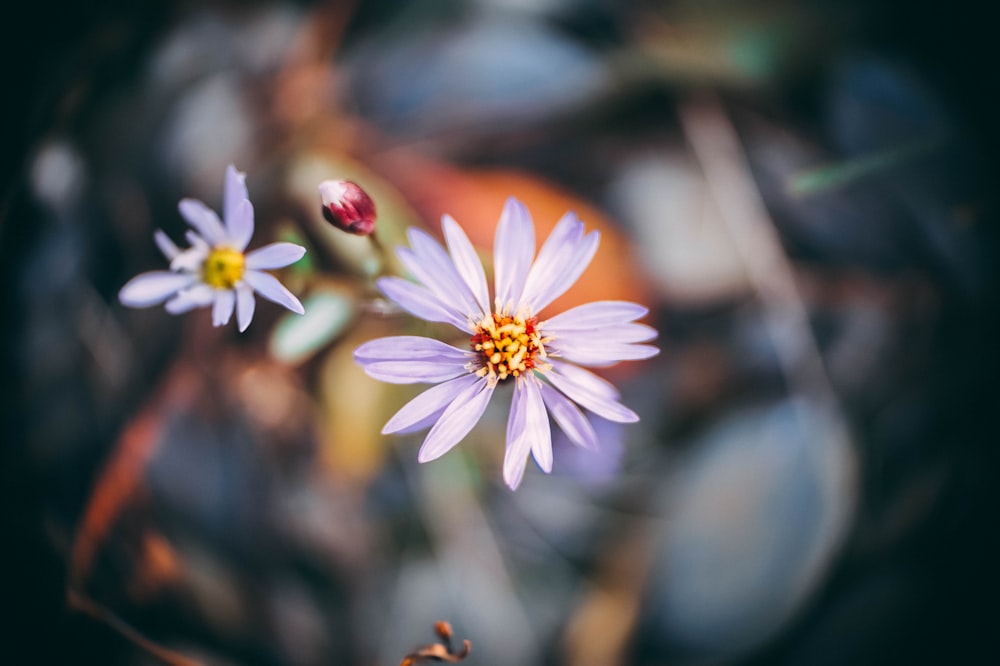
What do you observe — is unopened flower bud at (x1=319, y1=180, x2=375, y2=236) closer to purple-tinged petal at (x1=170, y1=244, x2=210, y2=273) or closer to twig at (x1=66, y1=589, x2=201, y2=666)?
purple-tinged petal at (x1=170, y1=244, x2=210, y2=273)

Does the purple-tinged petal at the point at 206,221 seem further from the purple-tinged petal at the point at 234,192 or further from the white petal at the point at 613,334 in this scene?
the white petal at the point at 613,334

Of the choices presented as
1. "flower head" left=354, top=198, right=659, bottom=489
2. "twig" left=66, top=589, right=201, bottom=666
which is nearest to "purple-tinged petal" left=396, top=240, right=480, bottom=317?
"flower head" left=354, top=198, right=659, bottom=489

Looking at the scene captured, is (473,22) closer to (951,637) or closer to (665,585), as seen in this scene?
(665,585)

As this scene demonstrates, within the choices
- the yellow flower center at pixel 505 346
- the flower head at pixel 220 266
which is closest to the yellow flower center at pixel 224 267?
the flower head at pixel 220 266

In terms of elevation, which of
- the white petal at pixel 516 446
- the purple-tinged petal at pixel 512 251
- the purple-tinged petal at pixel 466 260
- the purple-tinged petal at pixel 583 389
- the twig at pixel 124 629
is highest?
the purple-tinged petal at pixel 512 251

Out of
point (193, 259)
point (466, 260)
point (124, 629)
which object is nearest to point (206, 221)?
point (193, 259)

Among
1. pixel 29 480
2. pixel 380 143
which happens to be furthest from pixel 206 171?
pixel 29 480
